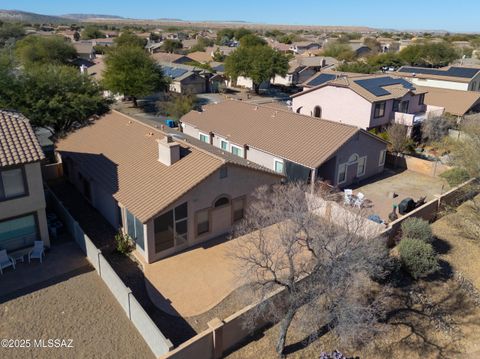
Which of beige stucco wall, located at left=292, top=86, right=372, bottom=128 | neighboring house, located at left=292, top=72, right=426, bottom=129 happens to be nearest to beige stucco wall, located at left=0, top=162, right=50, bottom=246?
neighboring house, located at left=292, top=72, right=426, bottom=129

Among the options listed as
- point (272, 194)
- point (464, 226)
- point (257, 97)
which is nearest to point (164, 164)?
point (272, 194)

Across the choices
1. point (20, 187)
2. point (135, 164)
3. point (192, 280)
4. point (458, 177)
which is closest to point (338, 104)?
point (458, 177)

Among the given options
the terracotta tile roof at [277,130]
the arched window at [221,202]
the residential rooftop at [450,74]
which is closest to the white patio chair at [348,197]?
the terracotta tile roof at [277,130]

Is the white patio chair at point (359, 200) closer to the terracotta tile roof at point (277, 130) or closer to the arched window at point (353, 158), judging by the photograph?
the terracotta tile roof at point (277, 130)

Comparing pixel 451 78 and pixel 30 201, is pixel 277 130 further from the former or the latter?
pixel 451 78

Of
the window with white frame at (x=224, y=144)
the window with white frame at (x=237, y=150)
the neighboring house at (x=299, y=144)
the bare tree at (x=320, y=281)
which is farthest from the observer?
the window with white frame at (x=224, y=144)

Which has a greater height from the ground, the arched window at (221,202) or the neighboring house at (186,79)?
the neighboring house at (186,79)
